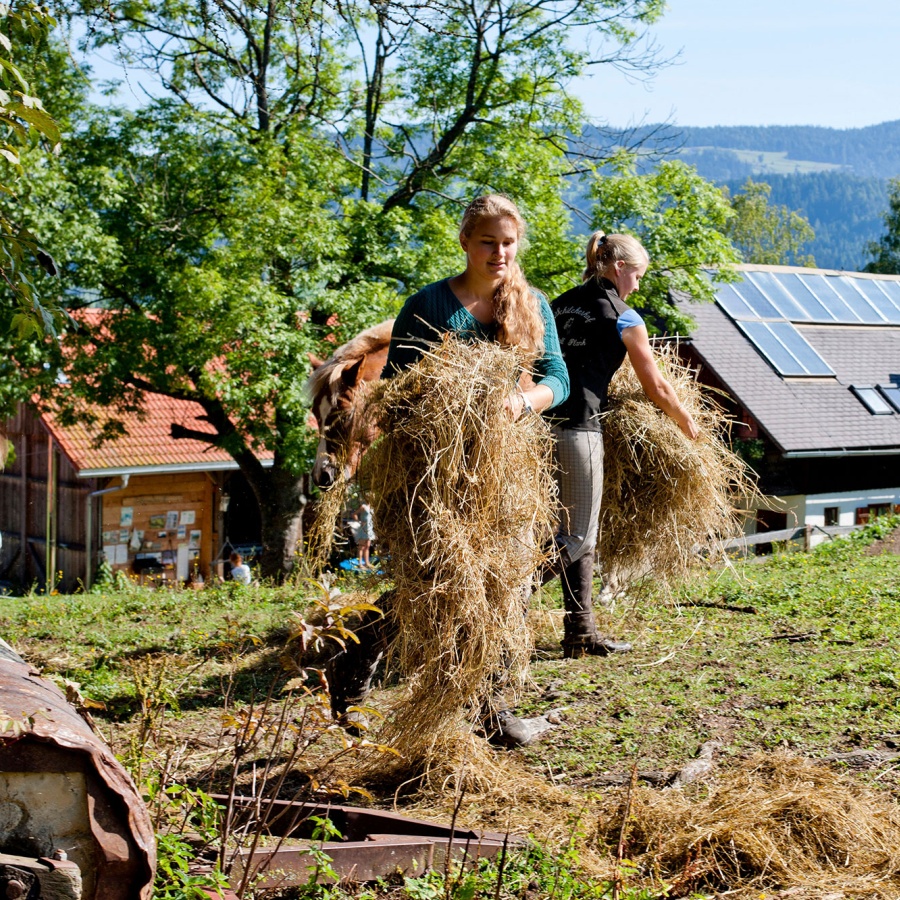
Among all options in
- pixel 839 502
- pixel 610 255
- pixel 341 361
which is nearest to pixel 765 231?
pixel 839 502

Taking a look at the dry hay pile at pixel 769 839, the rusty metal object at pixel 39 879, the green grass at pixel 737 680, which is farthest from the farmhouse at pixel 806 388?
the rusty metal object at pixel 39 879

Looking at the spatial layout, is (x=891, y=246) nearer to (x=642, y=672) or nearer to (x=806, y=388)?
(x=806, y=388)

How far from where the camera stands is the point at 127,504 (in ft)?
77.7

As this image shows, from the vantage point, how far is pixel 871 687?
397 cm

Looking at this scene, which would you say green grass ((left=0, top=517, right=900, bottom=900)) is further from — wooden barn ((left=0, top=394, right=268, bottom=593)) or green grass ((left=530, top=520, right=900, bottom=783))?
wooden barn ((left=0, top=394, right=268, bottom=593))

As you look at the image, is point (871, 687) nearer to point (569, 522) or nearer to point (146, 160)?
point (569, 522)

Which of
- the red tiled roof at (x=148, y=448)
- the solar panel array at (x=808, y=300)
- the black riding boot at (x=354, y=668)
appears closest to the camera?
the black riding boot at (x=354, y=668)

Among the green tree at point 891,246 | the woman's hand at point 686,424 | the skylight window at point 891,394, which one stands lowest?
the woman's hand at point 686,424

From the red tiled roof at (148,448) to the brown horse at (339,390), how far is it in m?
17.2

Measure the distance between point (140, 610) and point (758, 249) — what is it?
58.0 metres

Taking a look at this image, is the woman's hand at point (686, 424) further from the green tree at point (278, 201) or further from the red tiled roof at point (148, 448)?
the red tiled roof at point (148, 448)

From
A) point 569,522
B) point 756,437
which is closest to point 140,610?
point 569,522

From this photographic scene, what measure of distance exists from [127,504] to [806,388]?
14955 millimetres

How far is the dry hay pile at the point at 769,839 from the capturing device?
2.48 metres
